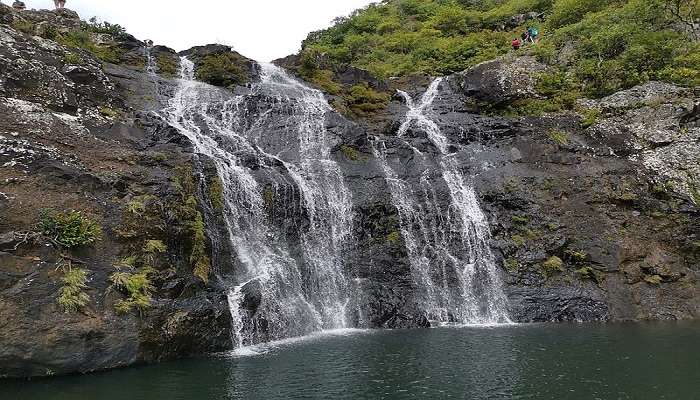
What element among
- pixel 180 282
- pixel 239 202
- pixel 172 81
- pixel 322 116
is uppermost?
pixel 172 81

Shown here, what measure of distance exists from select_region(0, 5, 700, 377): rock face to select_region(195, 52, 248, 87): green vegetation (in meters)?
0.93

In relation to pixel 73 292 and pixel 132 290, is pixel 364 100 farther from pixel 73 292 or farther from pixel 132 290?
pixel 73 292

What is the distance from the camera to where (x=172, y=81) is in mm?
27109

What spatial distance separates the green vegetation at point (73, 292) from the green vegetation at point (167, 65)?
1763cm

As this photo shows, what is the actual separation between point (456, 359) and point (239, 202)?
32.6ft

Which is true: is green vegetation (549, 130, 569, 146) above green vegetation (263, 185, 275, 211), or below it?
above

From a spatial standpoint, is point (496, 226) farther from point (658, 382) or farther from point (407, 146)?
point (658, 382)

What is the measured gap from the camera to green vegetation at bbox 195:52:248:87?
92.6 ft

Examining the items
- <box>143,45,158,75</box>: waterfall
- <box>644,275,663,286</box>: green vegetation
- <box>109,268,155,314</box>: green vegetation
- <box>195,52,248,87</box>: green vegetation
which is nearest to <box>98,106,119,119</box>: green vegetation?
<box>143,45,158,75</box>: waterfall

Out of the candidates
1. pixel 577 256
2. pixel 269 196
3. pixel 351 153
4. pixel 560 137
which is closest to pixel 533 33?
pixel 560 137

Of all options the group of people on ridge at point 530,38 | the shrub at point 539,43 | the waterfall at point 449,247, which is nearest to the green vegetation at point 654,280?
the waterfall at point 449,247

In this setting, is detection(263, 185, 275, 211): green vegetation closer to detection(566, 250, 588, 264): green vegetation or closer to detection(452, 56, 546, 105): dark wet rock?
detection(566, 250, 588, 264): green vegetation

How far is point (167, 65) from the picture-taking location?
29.1 meters

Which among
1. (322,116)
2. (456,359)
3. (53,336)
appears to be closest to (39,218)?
(53,336)
